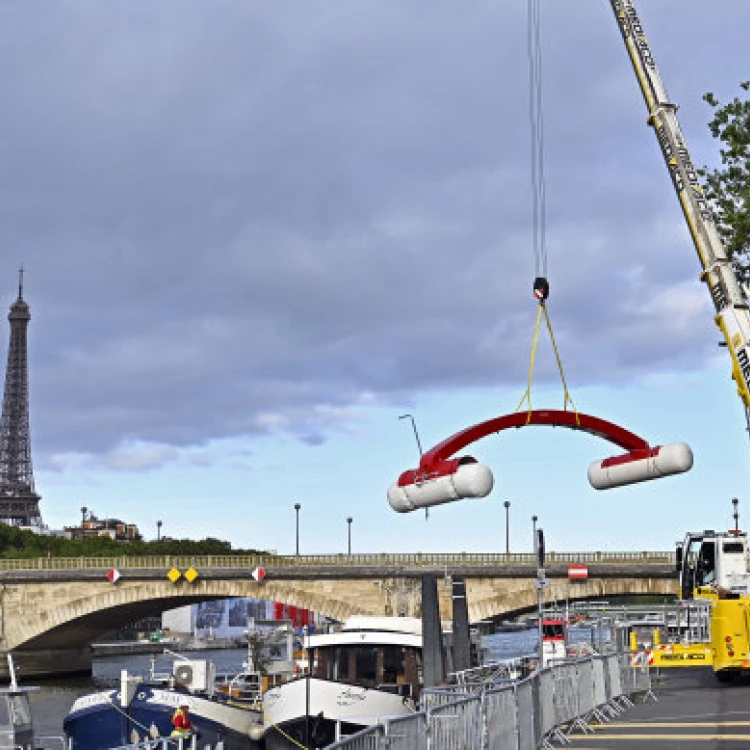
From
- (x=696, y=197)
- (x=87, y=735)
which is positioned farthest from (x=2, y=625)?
(x=696, y=197)

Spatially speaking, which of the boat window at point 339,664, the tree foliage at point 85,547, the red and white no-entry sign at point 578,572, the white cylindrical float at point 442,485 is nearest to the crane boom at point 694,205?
the white cylindrical float at point 442,485

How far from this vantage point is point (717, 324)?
103 ft

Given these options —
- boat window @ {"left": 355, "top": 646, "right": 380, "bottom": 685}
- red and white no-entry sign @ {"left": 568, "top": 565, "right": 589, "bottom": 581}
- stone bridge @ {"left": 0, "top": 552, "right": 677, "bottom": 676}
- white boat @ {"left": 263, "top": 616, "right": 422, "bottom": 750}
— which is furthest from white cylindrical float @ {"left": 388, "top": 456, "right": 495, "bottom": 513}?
stone bridge @ {"left": 0, "top": 552, "right": 677, "bottom": 676}

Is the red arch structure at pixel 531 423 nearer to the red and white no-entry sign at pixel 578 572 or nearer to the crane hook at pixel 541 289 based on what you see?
the crane hook at pixel 541 289

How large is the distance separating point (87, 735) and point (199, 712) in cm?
350

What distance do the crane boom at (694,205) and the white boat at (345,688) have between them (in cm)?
1271

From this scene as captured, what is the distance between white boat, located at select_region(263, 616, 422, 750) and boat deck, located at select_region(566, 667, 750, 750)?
7269 millimetres

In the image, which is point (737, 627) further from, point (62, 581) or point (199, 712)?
point (62, 581)

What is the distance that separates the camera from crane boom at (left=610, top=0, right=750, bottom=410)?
30125 mm

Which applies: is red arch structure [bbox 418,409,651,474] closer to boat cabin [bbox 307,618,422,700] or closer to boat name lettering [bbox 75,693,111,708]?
boat cabin [bbox 307,618,422,700]

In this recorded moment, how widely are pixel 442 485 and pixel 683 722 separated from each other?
6.93 meters

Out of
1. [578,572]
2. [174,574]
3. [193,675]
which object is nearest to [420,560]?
[578,572]

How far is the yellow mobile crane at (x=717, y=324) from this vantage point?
27984 mm

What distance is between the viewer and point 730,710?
24797 millimetres
